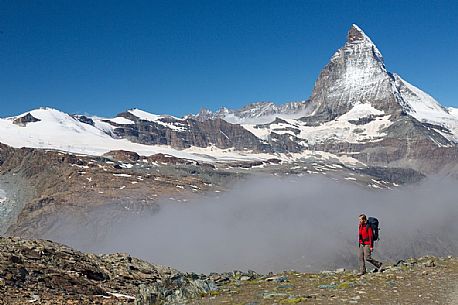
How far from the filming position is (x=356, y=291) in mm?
24047

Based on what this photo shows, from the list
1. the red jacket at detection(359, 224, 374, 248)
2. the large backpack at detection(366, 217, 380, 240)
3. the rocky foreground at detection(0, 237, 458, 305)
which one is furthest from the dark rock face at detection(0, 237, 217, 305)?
the large backpack at detection(366, 217, 380, 240)

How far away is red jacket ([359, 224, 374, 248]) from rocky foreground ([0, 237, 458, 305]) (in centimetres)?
193

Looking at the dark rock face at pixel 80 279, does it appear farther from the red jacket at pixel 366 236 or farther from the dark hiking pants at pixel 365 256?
the red jacket at pixel 366 236

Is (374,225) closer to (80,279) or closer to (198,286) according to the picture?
(198,286)

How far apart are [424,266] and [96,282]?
2138 centimetres

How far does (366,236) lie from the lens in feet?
99.6

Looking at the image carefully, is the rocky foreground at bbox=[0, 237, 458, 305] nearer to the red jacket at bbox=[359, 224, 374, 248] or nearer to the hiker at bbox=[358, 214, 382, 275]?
the hiker at bbox=[358, 214, 382, 275]

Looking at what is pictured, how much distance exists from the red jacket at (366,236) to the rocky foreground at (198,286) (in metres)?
1.93

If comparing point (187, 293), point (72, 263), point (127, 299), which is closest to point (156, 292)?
point (187, 293)

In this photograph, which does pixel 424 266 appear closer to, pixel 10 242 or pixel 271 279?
pixel 271 279

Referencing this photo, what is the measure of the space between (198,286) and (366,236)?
10462 millimetres

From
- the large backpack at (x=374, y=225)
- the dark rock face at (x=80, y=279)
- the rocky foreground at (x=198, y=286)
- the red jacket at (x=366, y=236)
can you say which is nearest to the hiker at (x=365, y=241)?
the red jacket at (x=366, y=236)

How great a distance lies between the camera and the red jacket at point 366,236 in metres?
30.0

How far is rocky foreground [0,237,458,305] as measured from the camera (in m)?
23.6
